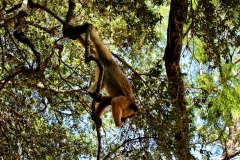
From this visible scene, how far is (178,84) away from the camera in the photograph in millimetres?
5836

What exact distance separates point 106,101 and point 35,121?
4.87ft

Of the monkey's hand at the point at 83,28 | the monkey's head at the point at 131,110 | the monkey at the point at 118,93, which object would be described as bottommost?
the monkey's hand at the point at 83,28

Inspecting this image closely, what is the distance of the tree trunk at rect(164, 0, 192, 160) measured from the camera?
5.59 meters

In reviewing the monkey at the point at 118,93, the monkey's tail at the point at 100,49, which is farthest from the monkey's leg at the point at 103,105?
the monkey's tail at the point at 100,49

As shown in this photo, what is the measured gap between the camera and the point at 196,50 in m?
7.09

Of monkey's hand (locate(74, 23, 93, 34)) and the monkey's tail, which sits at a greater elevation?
the monkey's tail

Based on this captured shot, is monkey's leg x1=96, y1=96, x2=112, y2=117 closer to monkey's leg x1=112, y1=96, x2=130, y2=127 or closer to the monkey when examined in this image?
the monkey

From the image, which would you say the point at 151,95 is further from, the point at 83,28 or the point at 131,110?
the point at 83,28

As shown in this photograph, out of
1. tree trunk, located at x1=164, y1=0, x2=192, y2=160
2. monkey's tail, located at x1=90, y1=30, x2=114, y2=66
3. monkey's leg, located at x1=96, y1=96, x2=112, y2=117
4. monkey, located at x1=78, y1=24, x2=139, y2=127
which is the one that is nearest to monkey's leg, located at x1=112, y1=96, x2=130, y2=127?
monkey, located at x1=78, y1=24, x2=139, y2=127

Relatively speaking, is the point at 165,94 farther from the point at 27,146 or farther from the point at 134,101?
the point at 27,146

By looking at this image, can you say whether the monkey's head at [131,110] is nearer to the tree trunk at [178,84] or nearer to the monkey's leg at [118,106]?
the monkey's leg at [118,106]

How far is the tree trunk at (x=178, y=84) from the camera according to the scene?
5590 mm

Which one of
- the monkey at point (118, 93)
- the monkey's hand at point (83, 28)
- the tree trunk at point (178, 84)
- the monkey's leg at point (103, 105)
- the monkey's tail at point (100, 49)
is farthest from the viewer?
the monkey's leg at point (103, 105)

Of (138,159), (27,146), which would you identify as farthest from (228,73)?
(27,146)
